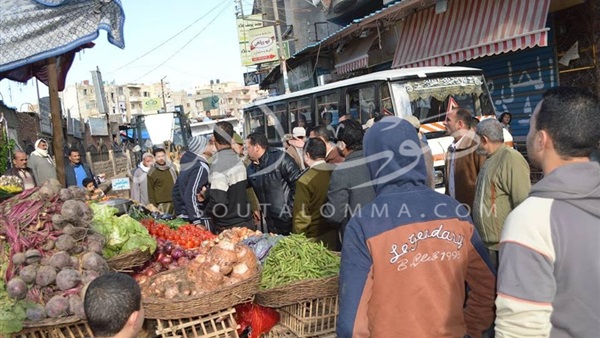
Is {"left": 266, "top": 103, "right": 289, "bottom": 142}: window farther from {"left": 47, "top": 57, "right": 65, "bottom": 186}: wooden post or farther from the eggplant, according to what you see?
the eggplant

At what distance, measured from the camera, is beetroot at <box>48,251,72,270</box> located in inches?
155

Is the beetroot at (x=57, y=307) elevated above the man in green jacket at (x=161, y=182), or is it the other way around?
the man in green jacket at (x=161, y=182)

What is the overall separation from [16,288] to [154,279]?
3.29ft

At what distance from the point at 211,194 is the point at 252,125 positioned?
12.0m

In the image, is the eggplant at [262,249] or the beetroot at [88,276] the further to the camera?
the eggplant at [262,249]

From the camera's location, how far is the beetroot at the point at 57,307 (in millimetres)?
3732

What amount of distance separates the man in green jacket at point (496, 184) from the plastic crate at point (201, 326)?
2.52m

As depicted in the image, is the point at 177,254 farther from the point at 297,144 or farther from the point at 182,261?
the point at 297,144

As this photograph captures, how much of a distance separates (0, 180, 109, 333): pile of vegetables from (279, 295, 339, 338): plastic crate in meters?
1.55

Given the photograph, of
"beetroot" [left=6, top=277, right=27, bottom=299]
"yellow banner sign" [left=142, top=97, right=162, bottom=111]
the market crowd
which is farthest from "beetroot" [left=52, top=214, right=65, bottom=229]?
"yellow banner sign" [left=142, top=97, right=162, bottom=111]

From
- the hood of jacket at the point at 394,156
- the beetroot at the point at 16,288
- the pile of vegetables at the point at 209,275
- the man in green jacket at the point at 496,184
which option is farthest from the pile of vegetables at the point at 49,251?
the man in green jacket at the point at 496,184

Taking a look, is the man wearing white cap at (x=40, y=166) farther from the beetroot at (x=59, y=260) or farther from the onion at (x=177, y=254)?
the beetroot at (x=59, y=260)

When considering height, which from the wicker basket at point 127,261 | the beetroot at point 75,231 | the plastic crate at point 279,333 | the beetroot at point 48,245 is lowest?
the plastic crate at point 279,333

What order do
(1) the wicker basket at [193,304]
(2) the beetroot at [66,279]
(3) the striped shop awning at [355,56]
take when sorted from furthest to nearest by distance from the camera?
(3) the striped shop awning at [355,56], (2) the beetroot at [66,279], (1) the wicker basket at [193,304]
